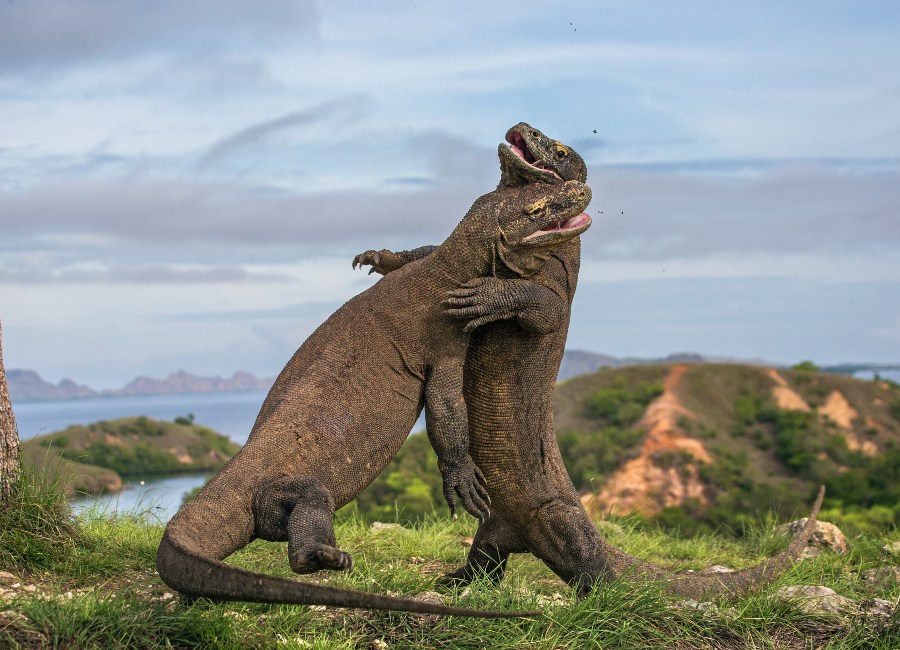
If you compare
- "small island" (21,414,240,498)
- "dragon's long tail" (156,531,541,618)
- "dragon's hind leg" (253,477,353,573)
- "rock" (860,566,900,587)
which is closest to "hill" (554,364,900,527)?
"small island" (21,414,240,498)

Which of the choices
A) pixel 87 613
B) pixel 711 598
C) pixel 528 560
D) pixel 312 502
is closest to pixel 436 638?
pixel 312 502

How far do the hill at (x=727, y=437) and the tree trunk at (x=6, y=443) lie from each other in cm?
1712

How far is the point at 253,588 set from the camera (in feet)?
15.7

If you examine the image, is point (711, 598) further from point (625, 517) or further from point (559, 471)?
point (625, 517)

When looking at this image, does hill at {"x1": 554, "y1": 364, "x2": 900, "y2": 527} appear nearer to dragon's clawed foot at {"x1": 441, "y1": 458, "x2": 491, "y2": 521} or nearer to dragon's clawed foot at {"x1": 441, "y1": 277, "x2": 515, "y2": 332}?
dragon's clawed foot at {"x1": 441, "y1": 458, "x2": 491, "y2": 521}

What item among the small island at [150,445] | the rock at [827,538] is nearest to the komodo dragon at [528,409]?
the rock at [827,538]

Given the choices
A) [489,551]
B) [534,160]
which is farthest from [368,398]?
[489,551]

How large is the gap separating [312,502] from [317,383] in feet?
2.50

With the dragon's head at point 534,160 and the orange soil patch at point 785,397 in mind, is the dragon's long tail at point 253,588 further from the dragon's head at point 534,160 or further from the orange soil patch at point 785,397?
the orange soil patch at point 785,397

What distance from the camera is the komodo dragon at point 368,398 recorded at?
552cm

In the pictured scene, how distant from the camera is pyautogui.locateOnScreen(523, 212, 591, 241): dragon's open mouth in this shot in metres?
6.29

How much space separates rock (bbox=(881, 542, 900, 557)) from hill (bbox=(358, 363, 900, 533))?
14653 millimetres

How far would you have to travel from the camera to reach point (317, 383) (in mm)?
5977

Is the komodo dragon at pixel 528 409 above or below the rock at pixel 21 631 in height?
above
